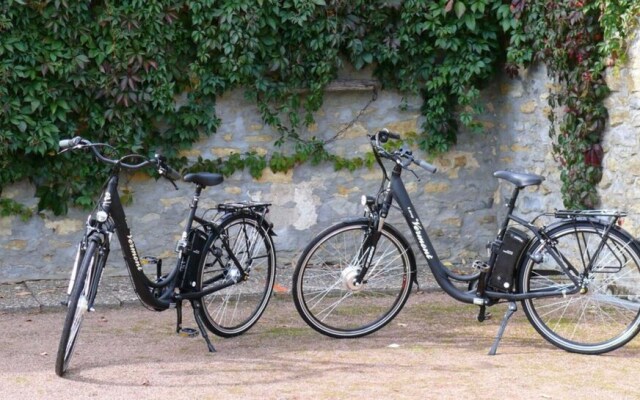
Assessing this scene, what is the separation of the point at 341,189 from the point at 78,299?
3.54 metres

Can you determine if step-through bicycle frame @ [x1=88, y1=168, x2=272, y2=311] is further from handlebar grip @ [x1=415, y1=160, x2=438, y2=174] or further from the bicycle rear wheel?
handlebar grip @ [x1=415, y1=160, x2=438, y2=174]

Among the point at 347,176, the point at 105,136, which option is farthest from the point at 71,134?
the point at 347,176

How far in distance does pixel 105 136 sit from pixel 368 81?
6.86 feet

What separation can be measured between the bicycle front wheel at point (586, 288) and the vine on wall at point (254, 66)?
1.17m

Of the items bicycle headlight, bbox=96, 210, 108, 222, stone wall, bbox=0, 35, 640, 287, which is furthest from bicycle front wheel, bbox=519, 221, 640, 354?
bicycle headlight, bbox=96, 210, 108, 222

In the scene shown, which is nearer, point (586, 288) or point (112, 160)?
point (112, 160)

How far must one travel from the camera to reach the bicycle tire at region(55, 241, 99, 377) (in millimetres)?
5355

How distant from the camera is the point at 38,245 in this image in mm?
7977

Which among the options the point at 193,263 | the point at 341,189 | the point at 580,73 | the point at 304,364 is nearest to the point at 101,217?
the point at 193,263

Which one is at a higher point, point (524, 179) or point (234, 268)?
point (524, 179)

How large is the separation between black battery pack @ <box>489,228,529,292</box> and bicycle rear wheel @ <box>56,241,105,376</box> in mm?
2192

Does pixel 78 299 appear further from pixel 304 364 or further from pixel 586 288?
pixel 586 288

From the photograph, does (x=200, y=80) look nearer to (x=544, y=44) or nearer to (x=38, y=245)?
(x=38, y=245)

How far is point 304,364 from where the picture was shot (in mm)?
5719
